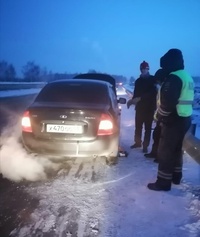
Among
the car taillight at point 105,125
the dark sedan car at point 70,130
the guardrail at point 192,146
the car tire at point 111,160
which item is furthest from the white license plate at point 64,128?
the guardrail at point 192,146

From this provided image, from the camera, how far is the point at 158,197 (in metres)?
4.37

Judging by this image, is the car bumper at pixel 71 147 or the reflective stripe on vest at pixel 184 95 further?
the car bumper at pixel 71 147

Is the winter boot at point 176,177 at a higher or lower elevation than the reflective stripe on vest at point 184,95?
lower

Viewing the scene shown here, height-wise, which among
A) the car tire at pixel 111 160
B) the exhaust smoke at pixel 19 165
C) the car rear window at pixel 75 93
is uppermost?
the car rear window at pixel 75 93

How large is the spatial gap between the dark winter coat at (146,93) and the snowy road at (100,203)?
5.62ft

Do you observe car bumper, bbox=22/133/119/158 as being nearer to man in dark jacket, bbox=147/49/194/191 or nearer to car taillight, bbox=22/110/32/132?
car taillight, bbox=22/110/32/132

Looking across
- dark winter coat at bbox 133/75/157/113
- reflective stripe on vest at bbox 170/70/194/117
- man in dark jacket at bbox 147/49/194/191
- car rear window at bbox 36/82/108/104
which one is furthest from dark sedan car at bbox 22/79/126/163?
dark winter coat at bbox 133/75/157/113

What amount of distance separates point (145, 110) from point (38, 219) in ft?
13.6

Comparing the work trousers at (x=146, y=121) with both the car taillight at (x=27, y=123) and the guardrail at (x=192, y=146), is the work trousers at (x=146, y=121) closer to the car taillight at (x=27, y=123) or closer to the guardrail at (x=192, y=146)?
the guardrail at (x=192, y=146)

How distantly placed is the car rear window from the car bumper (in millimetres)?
849

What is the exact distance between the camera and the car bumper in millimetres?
4934

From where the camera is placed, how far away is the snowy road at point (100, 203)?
11.1 ft

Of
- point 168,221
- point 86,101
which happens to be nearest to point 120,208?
point 168,221

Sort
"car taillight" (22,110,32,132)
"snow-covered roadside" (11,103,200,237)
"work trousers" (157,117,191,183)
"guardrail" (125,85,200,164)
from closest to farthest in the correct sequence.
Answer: "snow-covered roadside" (11,103,200,237) < "work trousers" (157,117,191,183) < "car taillight" (22,110,32,132) < "guardrail" (125,85,200,164)
